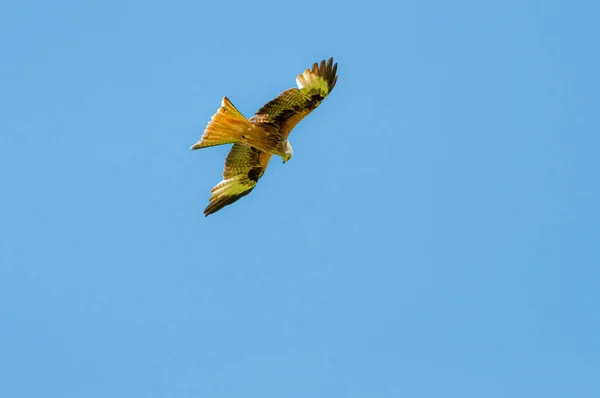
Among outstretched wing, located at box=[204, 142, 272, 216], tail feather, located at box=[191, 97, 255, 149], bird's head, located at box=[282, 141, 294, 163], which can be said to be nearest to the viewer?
tail feather, located at box=[191, 97, 255, 149]

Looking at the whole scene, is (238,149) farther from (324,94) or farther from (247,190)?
(324,94)

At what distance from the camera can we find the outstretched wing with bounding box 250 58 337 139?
42.2 feet

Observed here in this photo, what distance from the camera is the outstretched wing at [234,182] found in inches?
583

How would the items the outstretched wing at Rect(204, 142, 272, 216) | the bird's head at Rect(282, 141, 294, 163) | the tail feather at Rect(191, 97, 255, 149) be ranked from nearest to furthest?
the tail feather at Rect(191, 97, 255, 149)
the bird's head at Rect(282, 141, 294, 163)
the outstretched wing at Rect(204, 142, 272, 216)

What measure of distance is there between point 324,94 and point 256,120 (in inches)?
41.7

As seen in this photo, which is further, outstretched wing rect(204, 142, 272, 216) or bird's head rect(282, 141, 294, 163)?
outstretched wing rect(204, 142, 272, 216)

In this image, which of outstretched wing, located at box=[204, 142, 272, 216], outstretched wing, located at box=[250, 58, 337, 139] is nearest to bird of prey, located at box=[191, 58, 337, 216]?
outstretched wing, located at box=[250, 58, 337, 139]

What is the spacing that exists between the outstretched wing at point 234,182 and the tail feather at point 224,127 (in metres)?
1.48

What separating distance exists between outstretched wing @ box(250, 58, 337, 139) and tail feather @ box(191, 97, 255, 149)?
0.92 ft

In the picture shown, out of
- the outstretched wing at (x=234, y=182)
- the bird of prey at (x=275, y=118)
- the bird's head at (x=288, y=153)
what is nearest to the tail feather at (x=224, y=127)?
the bird of prey at (x=275, y=118)

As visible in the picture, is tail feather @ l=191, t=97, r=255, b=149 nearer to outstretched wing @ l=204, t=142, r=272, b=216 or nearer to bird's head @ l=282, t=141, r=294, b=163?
bird's head @ l=282, t=141, r=294, b=163

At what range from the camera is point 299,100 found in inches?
514

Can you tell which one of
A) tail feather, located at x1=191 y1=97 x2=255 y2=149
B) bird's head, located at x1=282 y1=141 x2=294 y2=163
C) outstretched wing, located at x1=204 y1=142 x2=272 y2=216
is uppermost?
outstretched wing, located at x1=204 y1=142 x2=272 y2=216

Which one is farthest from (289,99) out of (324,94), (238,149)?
(238,149)
